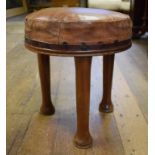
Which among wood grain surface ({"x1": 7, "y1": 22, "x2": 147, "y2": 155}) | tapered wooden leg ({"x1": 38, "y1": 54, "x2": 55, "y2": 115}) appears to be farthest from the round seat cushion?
A: wood grain surface ({"x1": 7, "y1": 22, "x2": 147, "y2": 155})

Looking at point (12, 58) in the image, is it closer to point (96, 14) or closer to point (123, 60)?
point (123, 60)

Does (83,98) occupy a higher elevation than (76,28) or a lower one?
lower

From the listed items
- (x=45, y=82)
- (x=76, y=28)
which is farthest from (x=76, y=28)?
(x=45, y=82)

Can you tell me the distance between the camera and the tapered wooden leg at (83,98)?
0.75 metres

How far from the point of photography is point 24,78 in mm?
1507

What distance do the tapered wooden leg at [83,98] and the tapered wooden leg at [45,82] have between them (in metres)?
0.24

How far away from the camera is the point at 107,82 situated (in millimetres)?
1032

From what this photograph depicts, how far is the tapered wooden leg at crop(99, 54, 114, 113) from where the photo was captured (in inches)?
39.1

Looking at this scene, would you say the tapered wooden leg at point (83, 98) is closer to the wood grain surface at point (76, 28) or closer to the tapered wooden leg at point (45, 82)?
the wood grain surface at point (76, 28)

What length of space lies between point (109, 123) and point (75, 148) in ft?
0.68

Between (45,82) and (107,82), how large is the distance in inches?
9.6

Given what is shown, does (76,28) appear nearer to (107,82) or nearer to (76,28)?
(76,28)
